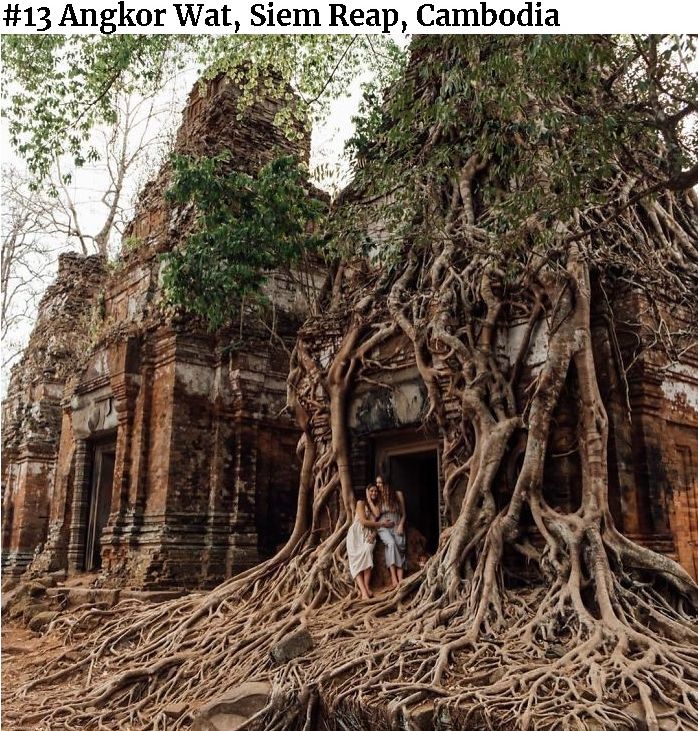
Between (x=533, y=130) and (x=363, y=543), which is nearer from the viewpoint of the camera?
(x=533, y=130)

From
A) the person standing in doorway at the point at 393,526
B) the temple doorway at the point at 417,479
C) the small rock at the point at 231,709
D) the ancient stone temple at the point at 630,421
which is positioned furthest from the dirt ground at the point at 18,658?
the temple doorway at the point at 417,479

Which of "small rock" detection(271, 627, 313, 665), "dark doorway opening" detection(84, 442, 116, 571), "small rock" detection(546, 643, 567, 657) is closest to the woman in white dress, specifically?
"small rock" detection(271, 627, 313, 665)

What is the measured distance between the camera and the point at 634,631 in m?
4.98

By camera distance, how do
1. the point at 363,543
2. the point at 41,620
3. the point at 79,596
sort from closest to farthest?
the point at 363,543 < the point at 41,620 < the point at 79,596

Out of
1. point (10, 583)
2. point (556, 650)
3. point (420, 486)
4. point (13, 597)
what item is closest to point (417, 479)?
point (420, 486)

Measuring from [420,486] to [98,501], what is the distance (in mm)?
5927

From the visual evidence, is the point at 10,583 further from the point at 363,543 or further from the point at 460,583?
the point at 460,583

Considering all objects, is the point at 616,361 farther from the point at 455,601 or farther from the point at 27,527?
the point at 27,527

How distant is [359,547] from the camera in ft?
23.3

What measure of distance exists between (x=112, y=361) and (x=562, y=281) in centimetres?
671

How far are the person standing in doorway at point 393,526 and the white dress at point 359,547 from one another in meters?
0.13

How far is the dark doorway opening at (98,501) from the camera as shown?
11.7 m

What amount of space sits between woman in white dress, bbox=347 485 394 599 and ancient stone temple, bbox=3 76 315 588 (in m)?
2.81

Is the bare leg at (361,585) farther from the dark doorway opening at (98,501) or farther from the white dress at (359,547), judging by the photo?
the dark doorway opening at (98,501)
